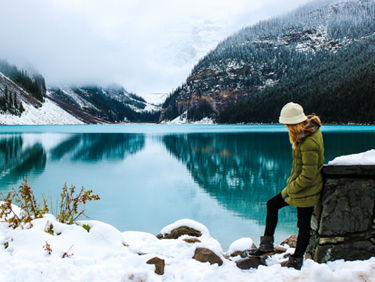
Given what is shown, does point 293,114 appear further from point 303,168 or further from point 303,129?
point 303,168

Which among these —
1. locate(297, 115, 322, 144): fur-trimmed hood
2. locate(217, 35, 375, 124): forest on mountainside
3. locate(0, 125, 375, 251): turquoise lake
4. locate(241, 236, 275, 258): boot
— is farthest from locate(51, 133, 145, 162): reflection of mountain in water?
locate(217, 35, 375, 124): forest on mountainside

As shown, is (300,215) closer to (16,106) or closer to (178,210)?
(178,210)

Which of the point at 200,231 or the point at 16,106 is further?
the point at 16,106

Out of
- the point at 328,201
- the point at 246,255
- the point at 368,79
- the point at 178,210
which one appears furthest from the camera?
the point at 368,79

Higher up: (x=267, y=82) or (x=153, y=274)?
(x=267, y=82)

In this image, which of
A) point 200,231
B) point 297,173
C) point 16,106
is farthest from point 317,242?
point 16,106

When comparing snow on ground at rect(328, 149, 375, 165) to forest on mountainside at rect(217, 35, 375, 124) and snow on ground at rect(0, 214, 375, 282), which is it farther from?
forest on mountainside at rect(217, 35, 375, 124)

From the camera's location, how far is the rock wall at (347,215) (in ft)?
13.0

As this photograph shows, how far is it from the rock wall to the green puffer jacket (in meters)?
0.14

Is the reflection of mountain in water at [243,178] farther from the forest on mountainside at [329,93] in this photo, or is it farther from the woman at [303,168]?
the forest on mountainside at [329,93]

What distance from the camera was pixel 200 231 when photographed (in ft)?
21.8

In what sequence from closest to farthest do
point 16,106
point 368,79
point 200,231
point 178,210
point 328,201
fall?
point 328,201
point 200,231
point 178,210
point 368,79
point 16,106

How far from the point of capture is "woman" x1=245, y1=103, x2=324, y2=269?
3.89 metres

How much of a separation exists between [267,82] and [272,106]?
4844 centimetres
